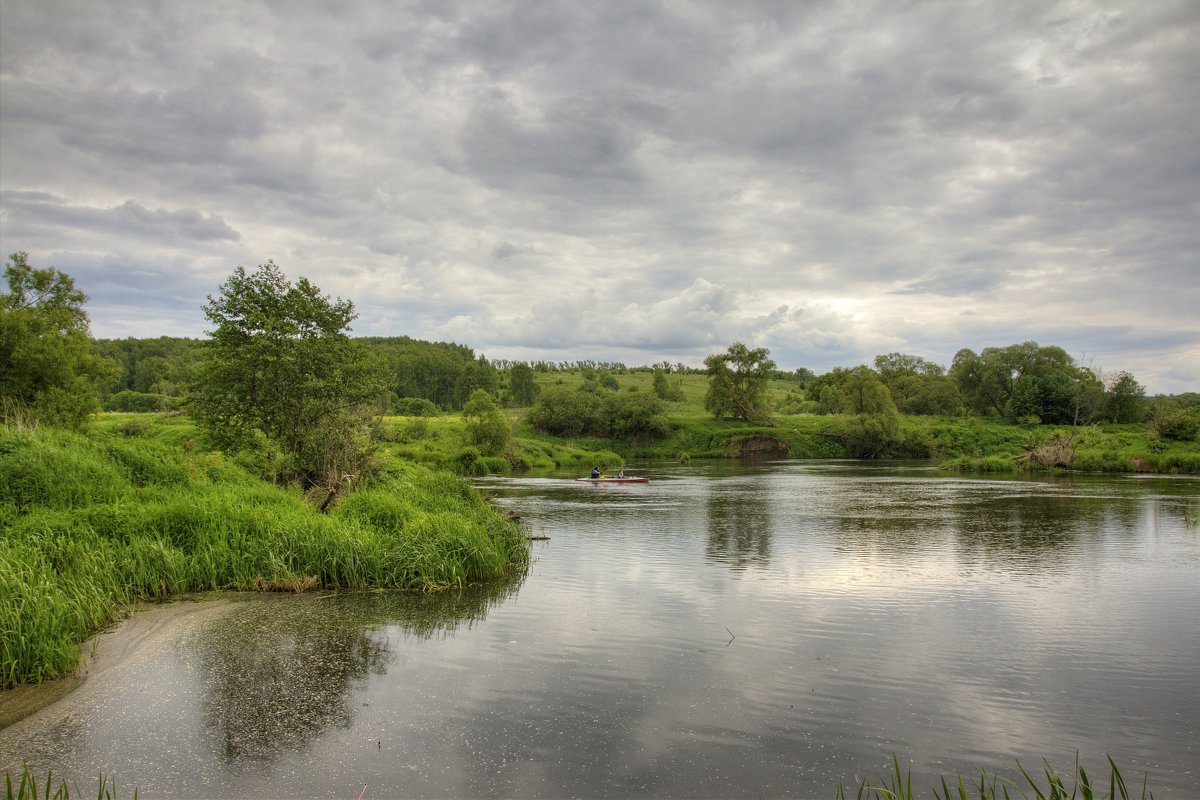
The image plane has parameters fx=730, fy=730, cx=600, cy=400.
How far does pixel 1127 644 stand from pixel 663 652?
9.09m

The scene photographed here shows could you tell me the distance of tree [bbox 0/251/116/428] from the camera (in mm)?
42781

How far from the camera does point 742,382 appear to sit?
120m

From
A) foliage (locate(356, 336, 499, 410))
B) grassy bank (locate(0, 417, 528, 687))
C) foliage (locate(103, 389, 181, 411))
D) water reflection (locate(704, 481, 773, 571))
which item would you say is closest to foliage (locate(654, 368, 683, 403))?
foliage (locate(356, 336, 499, 410))

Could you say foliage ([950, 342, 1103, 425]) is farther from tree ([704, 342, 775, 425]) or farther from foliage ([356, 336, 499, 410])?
foliage ([356, 336, 499, 410])

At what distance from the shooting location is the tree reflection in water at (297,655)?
31.8 ft

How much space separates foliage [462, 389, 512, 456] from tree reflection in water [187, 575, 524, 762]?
59.8 m

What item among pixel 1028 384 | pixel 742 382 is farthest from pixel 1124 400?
pixel 742 382

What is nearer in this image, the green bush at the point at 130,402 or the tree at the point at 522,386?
the green bush at the point at 130,402

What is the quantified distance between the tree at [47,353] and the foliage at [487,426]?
35.0 meters

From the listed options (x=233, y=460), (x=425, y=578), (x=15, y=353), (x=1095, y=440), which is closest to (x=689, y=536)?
(x=425, y=578)

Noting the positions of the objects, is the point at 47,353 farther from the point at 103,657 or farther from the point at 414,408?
the point at 414,408

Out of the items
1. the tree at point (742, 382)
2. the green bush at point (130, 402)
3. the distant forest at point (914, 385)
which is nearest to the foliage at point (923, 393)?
the distant forest at point (914, 385)

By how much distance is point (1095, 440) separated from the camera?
7281 cm

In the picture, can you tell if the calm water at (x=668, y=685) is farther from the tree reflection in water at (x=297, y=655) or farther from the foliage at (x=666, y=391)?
the foliage at (x=666, y=391)
